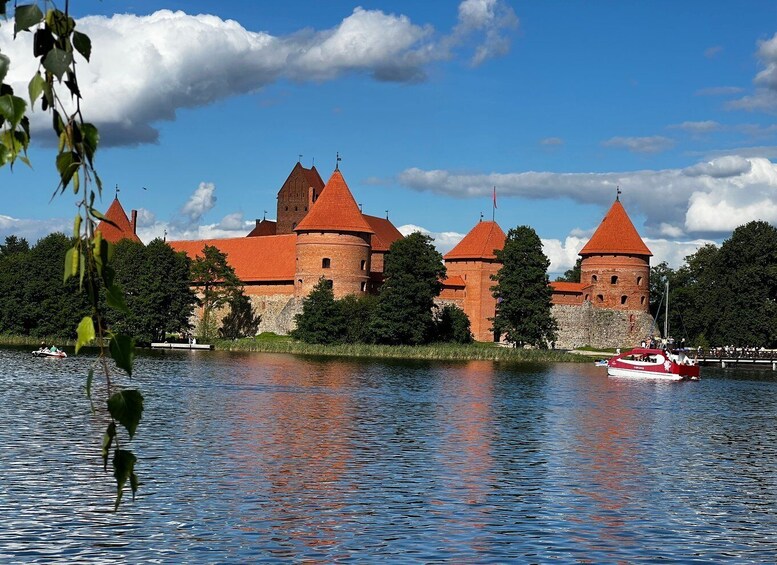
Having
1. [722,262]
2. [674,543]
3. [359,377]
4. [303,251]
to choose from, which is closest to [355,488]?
[674,543]

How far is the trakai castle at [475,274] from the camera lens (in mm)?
59500

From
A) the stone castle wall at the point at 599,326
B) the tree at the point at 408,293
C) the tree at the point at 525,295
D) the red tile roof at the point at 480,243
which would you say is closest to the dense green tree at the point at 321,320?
the tree at the point at 408,293

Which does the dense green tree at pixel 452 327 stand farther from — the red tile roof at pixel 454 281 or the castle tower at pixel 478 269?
the red tile roof at pixel 454 281

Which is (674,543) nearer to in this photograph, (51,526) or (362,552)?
(362,552)

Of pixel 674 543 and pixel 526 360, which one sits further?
pixel 526 360

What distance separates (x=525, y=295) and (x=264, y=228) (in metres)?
33.5

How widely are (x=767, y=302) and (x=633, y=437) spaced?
138 feet

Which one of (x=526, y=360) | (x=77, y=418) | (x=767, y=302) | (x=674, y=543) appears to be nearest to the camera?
(x=674, y=543)

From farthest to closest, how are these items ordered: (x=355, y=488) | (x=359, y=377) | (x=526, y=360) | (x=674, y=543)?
(x=526, y=360)
(x=359, y=377)
(x=355, y=488)
(x=674, y=543)

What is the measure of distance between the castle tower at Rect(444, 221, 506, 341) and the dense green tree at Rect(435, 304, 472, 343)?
205 inches

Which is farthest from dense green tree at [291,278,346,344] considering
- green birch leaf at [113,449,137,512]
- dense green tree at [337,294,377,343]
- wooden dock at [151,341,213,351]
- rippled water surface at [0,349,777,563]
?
green birch leaf at [113,449,137,512]

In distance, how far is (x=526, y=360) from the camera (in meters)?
51.6

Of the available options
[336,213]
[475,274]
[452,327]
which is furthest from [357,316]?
[475,274]

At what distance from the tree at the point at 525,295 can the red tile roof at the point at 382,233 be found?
16.2 metres
